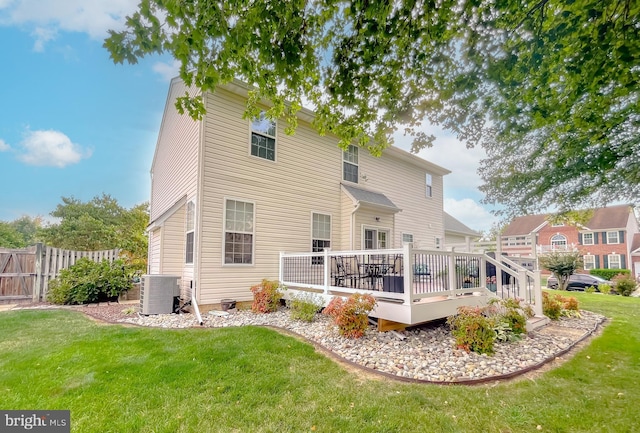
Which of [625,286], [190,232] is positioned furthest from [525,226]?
A: [190,232]

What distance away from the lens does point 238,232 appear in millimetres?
8648

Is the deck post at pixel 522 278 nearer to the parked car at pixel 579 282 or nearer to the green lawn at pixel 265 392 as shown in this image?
the green lawn at pixel 265 392

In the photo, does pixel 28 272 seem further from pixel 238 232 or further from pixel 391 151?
pixel 391 151

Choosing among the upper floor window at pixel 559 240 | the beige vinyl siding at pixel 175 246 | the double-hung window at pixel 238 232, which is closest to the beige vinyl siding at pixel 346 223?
the double-hung window at pixel 238 232

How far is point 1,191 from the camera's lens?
4241 centimetres

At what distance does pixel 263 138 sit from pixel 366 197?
4.38m

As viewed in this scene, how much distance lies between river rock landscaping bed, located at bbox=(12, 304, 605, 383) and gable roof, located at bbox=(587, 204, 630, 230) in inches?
1287

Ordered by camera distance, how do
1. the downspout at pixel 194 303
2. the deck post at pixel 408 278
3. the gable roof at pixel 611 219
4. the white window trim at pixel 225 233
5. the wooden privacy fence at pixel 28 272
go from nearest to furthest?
1. the deck post at pixel 408 278
2. the downspout at pixel 194 303
3. the white window trim at pixel 225 233
4. the wooden privacy fence at pixel 28 272
5. the gable roof at pixel 611 219

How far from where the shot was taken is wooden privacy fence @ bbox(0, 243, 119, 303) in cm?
974

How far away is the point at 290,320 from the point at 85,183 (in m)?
45.4

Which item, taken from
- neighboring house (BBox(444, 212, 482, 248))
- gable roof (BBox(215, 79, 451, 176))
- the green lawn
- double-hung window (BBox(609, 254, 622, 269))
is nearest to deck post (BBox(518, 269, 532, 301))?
the green lawn

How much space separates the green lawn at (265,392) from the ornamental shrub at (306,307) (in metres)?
1.57

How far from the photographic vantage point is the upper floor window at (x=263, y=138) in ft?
30.2

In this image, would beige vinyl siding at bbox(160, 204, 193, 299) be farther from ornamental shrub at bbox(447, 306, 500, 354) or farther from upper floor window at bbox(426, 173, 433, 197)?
upper floor window at bbox(426, 173, 433, 197)
